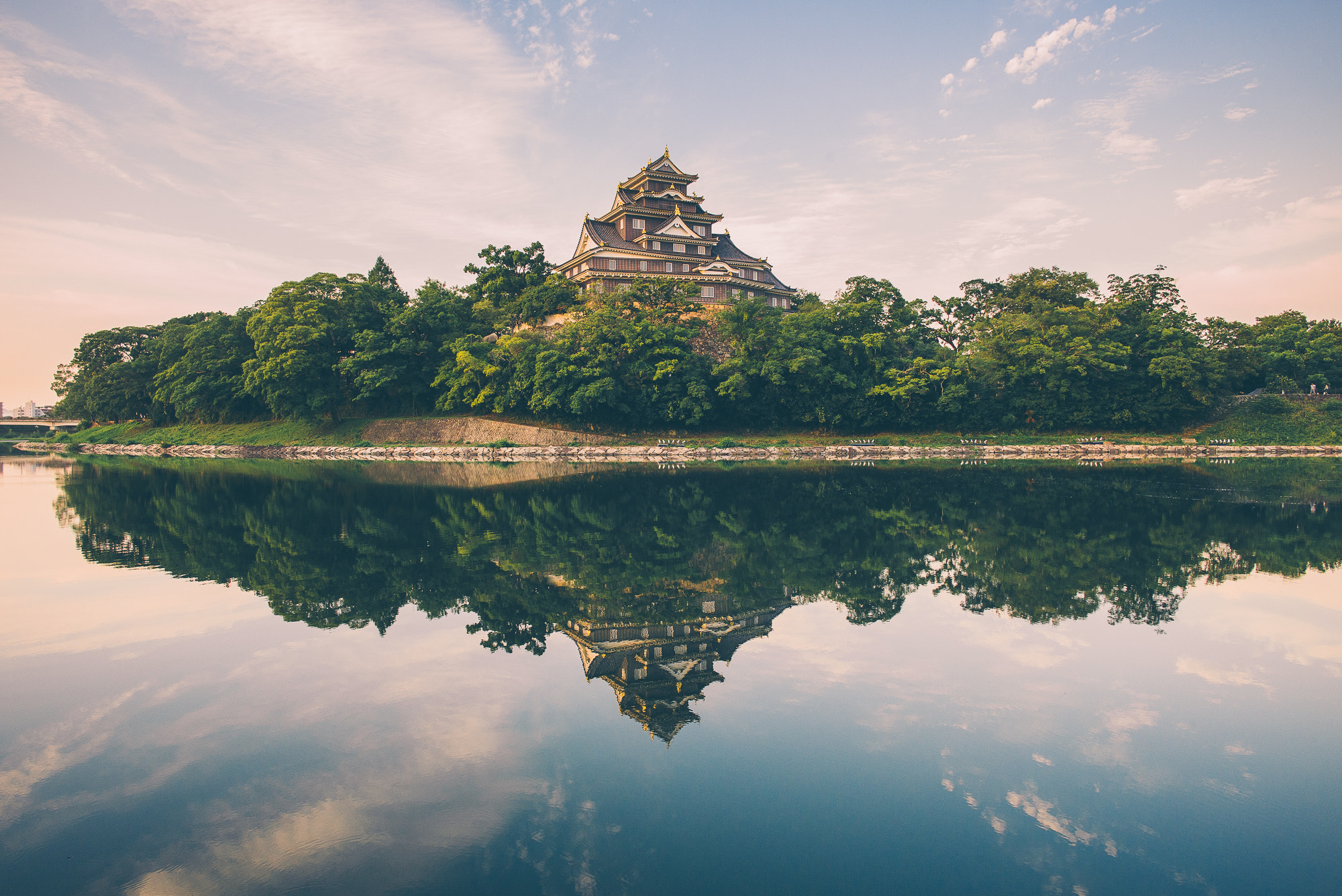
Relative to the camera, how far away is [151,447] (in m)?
47.1

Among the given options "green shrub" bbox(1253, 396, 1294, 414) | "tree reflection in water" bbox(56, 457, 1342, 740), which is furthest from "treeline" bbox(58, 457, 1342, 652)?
"green shrub" bbox(1253, 396, 1294, 414)

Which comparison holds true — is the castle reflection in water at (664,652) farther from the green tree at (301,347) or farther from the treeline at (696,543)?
the green tree at (301,347)

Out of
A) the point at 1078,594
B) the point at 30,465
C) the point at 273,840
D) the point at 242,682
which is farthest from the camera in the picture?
the point at 30,465

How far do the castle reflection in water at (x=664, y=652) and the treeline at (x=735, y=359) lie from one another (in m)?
30.0

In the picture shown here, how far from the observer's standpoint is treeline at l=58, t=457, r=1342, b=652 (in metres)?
8.61

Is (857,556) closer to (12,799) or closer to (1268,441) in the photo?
(12,799)

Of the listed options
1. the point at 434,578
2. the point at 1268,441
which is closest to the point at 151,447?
the point at 434,578

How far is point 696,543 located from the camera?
1202cm

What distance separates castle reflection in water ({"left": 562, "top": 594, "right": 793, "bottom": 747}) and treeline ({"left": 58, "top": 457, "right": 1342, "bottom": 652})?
0.25 meters

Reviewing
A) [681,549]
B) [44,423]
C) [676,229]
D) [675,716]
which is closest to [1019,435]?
[676,229]

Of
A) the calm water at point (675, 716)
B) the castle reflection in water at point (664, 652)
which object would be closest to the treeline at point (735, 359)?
the calm water at point (675, 716)

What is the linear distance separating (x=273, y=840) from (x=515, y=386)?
3605 centimetres

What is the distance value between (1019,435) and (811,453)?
13583 millimetres

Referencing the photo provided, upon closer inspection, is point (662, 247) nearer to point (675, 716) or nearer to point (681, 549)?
point (681, 549)
